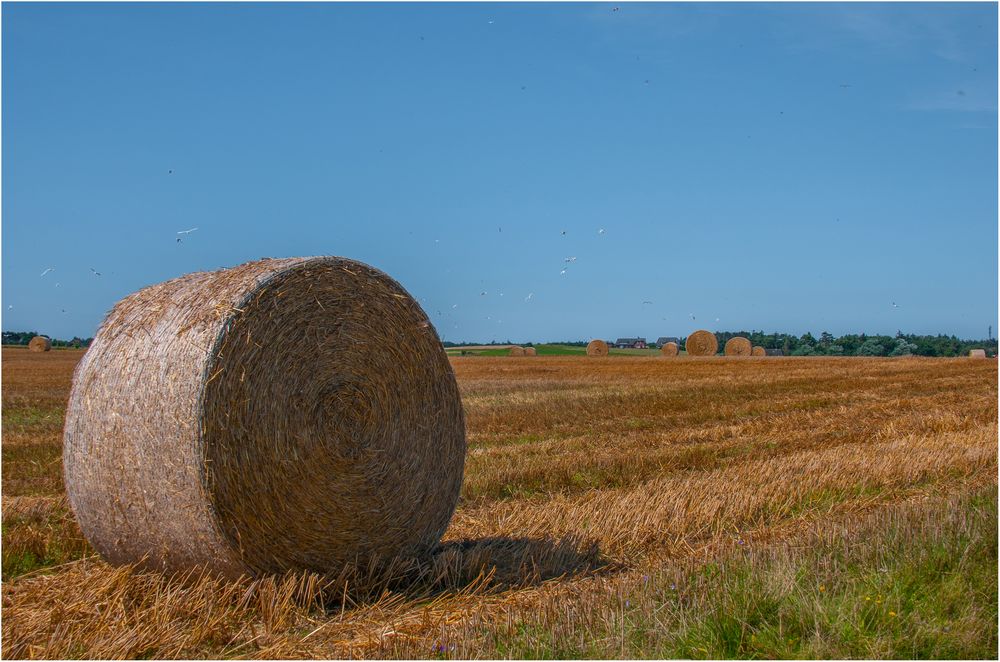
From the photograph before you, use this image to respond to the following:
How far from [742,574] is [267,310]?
307 centimetres

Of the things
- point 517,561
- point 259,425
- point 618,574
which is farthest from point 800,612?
point 259,425

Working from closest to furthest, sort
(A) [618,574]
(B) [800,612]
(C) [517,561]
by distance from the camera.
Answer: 1. (B) [800,612]
2. (A) [618,574]
3. (C) [517,561]

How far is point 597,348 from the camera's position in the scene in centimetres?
4434

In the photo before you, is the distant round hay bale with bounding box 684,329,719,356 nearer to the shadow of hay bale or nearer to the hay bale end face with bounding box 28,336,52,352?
the hay bale end face with bounding box 28,336,52,352

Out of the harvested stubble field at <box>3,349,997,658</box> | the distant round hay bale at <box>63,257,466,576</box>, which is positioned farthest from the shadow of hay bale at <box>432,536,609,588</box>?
the distant round hay bale at <box>63,257,466,576</box>

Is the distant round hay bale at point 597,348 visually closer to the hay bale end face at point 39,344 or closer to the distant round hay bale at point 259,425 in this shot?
the hay bale end face at point 39,344

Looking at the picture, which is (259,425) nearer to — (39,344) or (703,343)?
(703,343)

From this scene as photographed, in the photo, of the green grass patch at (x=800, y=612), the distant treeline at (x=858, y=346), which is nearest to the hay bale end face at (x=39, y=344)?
the distant treeline at (x=858, y=346)

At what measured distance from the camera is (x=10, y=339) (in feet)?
181

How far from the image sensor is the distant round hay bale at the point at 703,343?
40438 mm

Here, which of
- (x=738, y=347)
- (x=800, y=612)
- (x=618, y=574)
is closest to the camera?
(x=800, y=612)

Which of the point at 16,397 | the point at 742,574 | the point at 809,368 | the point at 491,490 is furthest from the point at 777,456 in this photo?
the point at 809,368

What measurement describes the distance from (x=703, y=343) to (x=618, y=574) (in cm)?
3595

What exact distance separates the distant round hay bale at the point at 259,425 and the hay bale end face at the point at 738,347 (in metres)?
37.3
